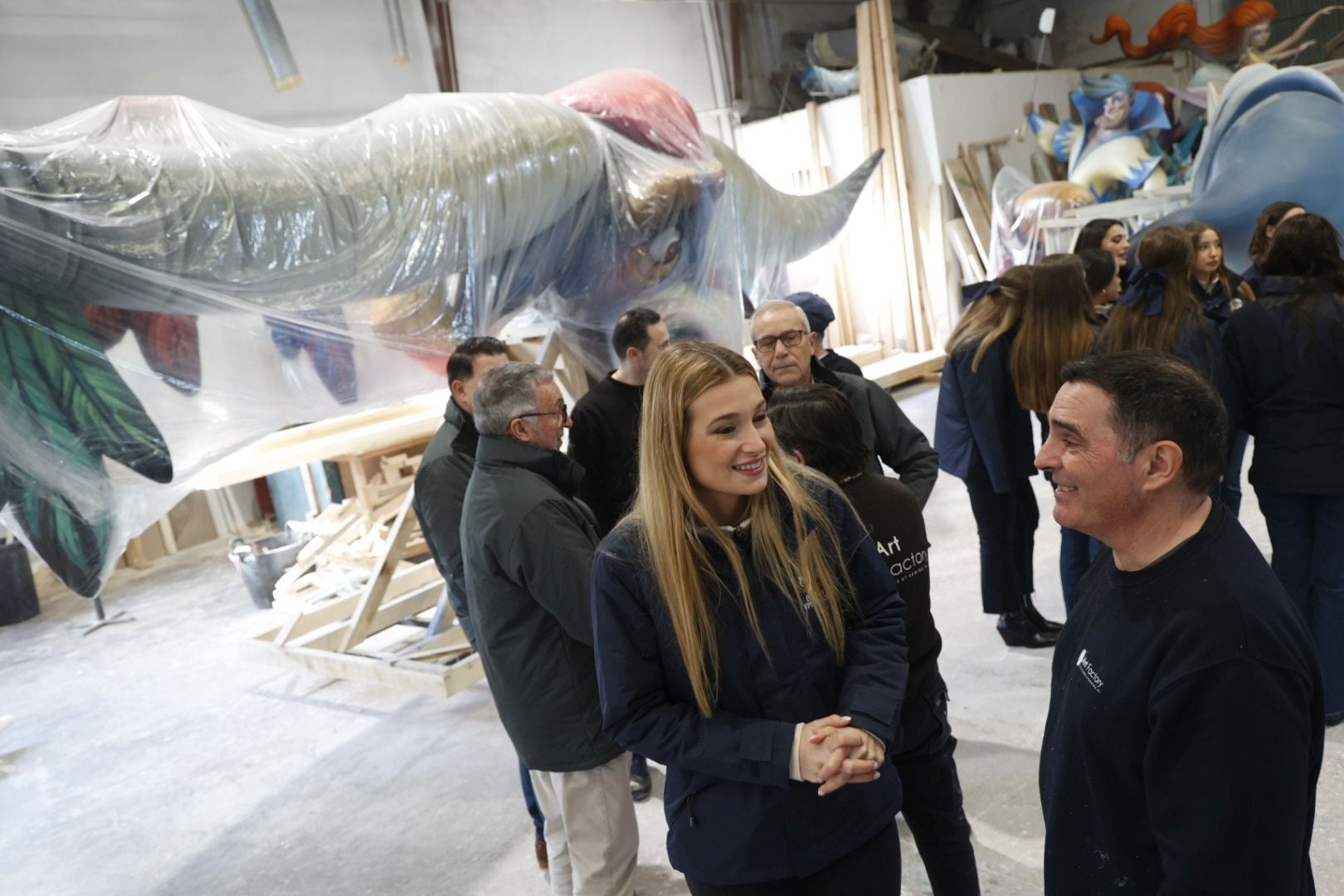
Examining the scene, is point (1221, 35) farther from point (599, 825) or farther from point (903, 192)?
point (599, 825)

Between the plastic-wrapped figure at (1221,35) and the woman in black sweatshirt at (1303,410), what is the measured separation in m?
8.71

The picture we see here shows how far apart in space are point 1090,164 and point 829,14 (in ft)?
12.3

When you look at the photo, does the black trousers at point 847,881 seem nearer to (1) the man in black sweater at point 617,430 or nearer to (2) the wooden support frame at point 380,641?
(1) the man in black sweater at point 617,430

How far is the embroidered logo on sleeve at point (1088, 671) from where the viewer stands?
134 centimetres

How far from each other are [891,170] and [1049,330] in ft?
24.1

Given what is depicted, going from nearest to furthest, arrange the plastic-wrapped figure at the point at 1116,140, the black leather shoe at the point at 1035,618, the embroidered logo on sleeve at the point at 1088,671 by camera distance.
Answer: the embroidered logo on sleeve at the point at 1088,671, the black leather shoe at the point at 1035,618, the plastic-wrapped figure at the point at 1116,140

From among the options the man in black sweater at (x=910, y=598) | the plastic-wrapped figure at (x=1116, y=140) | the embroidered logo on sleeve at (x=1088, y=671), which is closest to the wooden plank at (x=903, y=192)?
the plastic-wrapped figure at (x=1116, y=140)

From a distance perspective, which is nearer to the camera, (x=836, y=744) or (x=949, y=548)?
(x=836, y=744)

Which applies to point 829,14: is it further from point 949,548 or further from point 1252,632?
point 1252,632

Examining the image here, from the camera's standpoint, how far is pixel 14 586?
21.2 ft

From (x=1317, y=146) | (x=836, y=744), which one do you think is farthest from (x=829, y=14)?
(x=836, y=744)

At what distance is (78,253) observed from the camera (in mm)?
2844

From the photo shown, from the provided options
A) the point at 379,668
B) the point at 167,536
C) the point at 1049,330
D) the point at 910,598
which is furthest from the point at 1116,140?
the point at 910,598

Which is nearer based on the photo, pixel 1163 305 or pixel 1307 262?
pixel 1307 262
